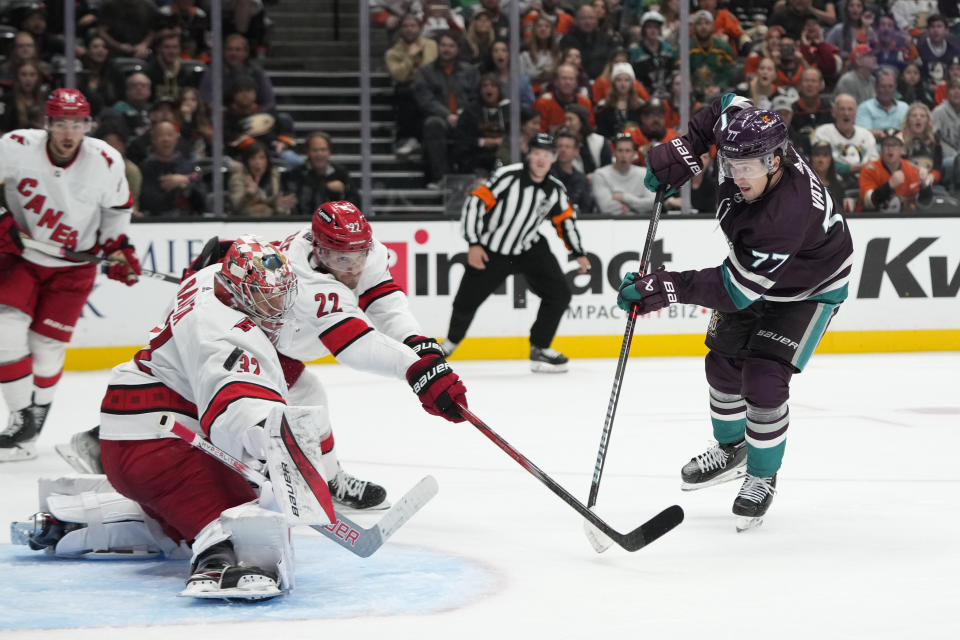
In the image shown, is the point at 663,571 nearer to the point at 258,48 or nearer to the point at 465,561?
the point at 465,561

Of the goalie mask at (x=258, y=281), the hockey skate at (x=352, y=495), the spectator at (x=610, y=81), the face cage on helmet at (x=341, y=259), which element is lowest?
the hockey skate at (x=352, y=495)

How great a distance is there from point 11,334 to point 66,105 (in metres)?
0.79

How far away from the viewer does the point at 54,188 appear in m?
4.38

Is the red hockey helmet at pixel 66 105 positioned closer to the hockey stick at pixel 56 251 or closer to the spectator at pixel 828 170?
the hockey stick at pixel 56 251

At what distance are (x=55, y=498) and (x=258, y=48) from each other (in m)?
4.66

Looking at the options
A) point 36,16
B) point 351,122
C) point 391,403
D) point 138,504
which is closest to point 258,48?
point 351,122

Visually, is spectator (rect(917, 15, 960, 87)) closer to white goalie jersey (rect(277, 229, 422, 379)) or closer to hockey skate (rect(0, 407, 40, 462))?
white goalie jersey (rect(277, 229, 422, 379))

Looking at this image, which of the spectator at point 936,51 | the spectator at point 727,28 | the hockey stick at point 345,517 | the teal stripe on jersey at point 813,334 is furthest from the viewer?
the spectator at point 936,51

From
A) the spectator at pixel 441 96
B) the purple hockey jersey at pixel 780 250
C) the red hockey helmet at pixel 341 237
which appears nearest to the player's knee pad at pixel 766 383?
the purple hockey jersey at pixel 780 250

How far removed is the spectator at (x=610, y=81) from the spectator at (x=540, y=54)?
290mm

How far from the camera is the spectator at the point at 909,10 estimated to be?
8.16m

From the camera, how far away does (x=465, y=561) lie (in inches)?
114

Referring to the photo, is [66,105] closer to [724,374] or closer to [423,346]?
[423,346]

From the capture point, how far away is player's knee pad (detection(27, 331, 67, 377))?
4.41m
